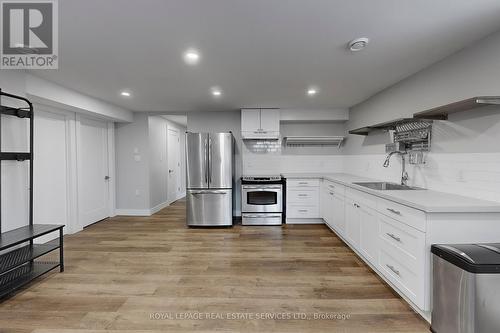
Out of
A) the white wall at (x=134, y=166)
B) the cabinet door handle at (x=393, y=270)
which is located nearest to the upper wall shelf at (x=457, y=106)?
the cabinet door handle at (x=393, y=270)

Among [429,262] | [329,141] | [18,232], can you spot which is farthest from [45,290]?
[329,141]

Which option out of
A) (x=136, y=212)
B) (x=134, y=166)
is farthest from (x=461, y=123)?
(x=136, y=212)

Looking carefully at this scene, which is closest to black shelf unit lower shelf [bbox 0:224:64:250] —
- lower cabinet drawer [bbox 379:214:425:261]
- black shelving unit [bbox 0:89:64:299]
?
black shelving unit [bbox 0:89:64:299]

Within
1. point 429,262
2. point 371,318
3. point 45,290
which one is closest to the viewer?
point 429,262

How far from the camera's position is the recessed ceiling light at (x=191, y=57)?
2241 mm

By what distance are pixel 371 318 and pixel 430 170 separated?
169 centimetres

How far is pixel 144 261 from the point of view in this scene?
2.98 metres

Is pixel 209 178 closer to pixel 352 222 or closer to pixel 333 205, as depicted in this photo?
pixel 333 205

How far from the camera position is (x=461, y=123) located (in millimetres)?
2225

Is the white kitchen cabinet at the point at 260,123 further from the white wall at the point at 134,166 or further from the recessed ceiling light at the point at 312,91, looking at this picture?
the white wall at the point at 134,166

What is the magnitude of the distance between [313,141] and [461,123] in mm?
2782

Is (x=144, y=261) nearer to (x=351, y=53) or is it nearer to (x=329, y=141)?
→ (x=351, y=53)

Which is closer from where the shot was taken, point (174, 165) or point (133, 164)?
point (133, 164)

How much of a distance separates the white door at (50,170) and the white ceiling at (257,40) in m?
0.86
